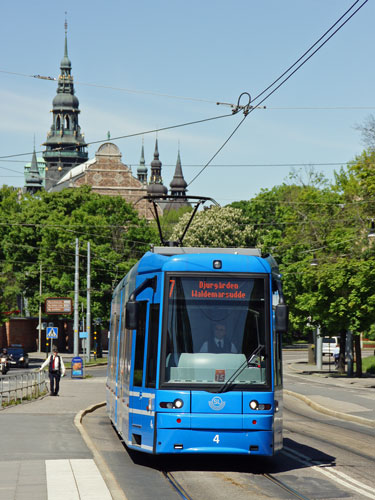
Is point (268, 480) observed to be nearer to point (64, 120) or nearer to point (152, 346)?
point (152, 346)

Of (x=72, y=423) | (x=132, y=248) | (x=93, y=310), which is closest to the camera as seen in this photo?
(x=72, y=423)

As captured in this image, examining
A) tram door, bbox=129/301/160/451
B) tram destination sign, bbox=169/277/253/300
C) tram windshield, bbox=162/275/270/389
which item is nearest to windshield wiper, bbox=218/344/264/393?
tram windshield, bbox=162/275/270/389

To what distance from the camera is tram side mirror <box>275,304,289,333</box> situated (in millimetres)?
12453

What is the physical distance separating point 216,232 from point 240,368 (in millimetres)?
68112

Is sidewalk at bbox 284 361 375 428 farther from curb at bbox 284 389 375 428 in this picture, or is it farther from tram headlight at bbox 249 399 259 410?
tram headlight at bbox 249 399 259 410

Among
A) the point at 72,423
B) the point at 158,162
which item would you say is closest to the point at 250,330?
the point at 72,423

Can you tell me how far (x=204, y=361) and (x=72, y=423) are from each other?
6992 mm

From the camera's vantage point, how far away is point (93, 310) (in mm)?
72125

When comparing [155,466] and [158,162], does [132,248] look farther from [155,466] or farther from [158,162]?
[158,162]

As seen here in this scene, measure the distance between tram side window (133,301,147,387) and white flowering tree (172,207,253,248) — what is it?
6526 cm

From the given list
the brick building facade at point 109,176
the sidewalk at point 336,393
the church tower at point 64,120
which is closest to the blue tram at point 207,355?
the sidewalk at point 336,393

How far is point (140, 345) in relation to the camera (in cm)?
1345

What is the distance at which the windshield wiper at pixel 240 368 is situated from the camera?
41.3 feet

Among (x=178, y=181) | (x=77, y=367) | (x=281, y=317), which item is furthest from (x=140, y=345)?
(x=178, y=181)
